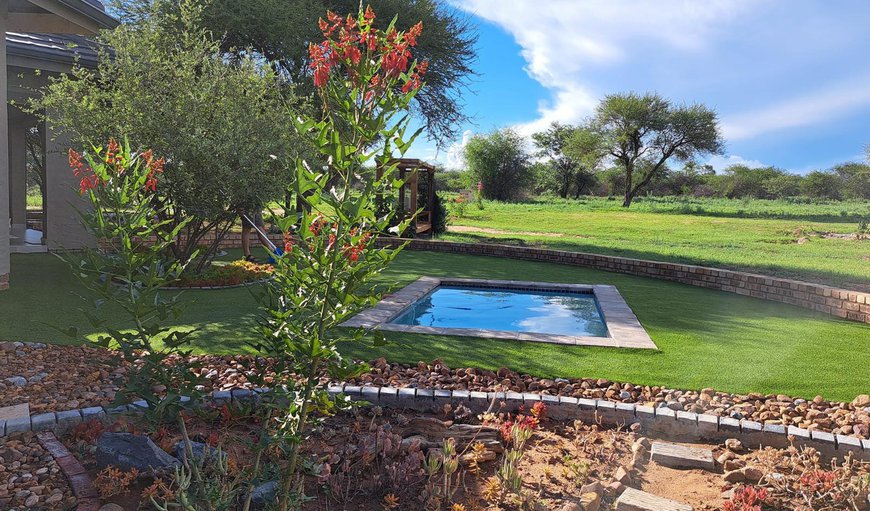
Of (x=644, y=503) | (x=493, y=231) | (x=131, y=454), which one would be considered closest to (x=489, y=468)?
(x=644, y=503)

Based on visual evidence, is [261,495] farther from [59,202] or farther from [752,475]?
[59,202]

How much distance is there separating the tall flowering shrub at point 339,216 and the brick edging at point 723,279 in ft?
25.7

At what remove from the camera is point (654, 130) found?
1452 inches

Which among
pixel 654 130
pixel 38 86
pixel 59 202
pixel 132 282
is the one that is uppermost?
pixel 654 130

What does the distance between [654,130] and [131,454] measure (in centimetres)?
3801

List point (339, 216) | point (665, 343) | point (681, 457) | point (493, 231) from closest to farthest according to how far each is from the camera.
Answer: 1. point (339, 216)
2. point (681, 457)
3. point (665, 343)
4. point (493, 231)

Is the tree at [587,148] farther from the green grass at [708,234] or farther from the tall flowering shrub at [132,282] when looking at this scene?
the tall flowering shrub at [132,282]

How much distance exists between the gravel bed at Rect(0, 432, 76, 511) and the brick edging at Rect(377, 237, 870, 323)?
801cm

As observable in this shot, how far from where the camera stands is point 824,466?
3449 mm

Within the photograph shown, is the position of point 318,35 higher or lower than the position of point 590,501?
higher

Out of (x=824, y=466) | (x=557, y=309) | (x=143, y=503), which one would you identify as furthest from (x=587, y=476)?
(x=557, y=309)

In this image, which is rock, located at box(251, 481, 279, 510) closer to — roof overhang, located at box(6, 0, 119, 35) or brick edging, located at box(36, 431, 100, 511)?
brick edging, located at box(36, 431, 100, 511)

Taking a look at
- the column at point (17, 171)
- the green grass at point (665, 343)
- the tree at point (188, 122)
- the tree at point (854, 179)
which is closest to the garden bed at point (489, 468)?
the green grass at point (665, 343)

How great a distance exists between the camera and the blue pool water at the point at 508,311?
7.58 m
